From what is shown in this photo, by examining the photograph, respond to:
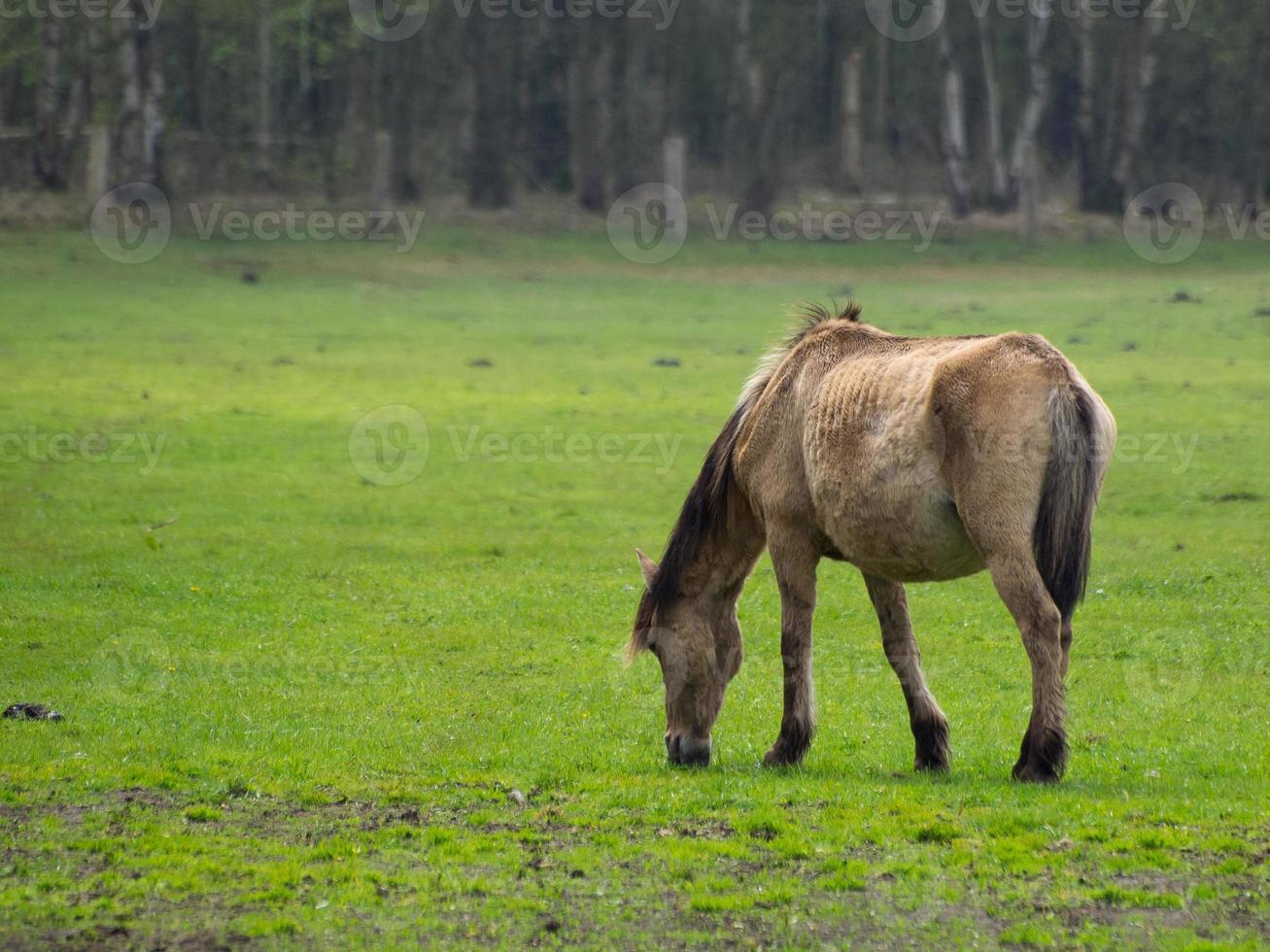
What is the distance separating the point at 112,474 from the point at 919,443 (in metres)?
14.2

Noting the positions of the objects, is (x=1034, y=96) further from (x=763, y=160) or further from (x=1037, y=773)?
(x=1037, y=773)

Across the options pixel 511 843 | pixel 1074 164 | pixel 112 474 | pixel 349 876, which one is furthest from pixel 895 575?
pixel 1074 164

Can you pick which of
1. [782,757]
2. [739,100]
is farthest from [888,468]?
[739,100]

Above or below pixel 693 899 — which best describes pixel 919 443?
above

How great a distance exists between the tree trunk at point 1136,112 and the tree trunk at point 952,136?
4586 millimetres

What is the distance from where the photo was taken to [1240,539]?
1591cm

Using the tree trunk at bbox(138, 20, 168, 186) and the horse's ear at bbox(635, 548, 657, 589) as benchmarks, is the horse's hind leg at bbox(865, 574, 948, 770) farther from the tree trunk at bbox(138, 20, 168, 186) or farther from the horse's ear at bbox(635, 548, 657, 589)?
the tree trunk at bbox(138, 20, 168, 186)

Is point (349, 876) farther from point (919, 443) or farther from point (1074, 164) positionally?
point (1074, 164)

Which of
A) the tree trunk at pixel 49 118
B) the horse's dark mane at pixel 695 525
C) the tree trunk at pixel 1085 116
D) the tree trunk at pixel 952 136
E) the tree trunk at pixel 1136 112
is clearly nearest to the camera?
the horse's dark mane at pixel 695 525

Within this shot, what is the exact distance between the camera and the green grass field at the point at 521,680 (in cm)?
632

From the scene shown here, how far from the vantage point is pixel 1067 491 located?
762 centimetres

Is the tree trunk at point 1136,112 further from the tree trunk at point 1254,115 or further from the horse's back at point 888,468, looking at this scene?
the horse's back at point 888,468

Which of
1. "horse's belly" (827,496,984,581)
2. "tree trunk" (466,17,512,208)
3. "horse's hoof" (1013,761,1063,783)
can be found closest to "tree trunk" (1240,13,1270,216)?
"tree trunk" (466,17,512,208)

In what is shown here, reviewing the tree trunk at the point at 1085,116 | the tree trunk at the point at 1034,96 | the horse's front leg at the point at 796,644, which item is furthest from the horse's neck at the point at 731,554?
the tree trunk at the point at 1085,116
